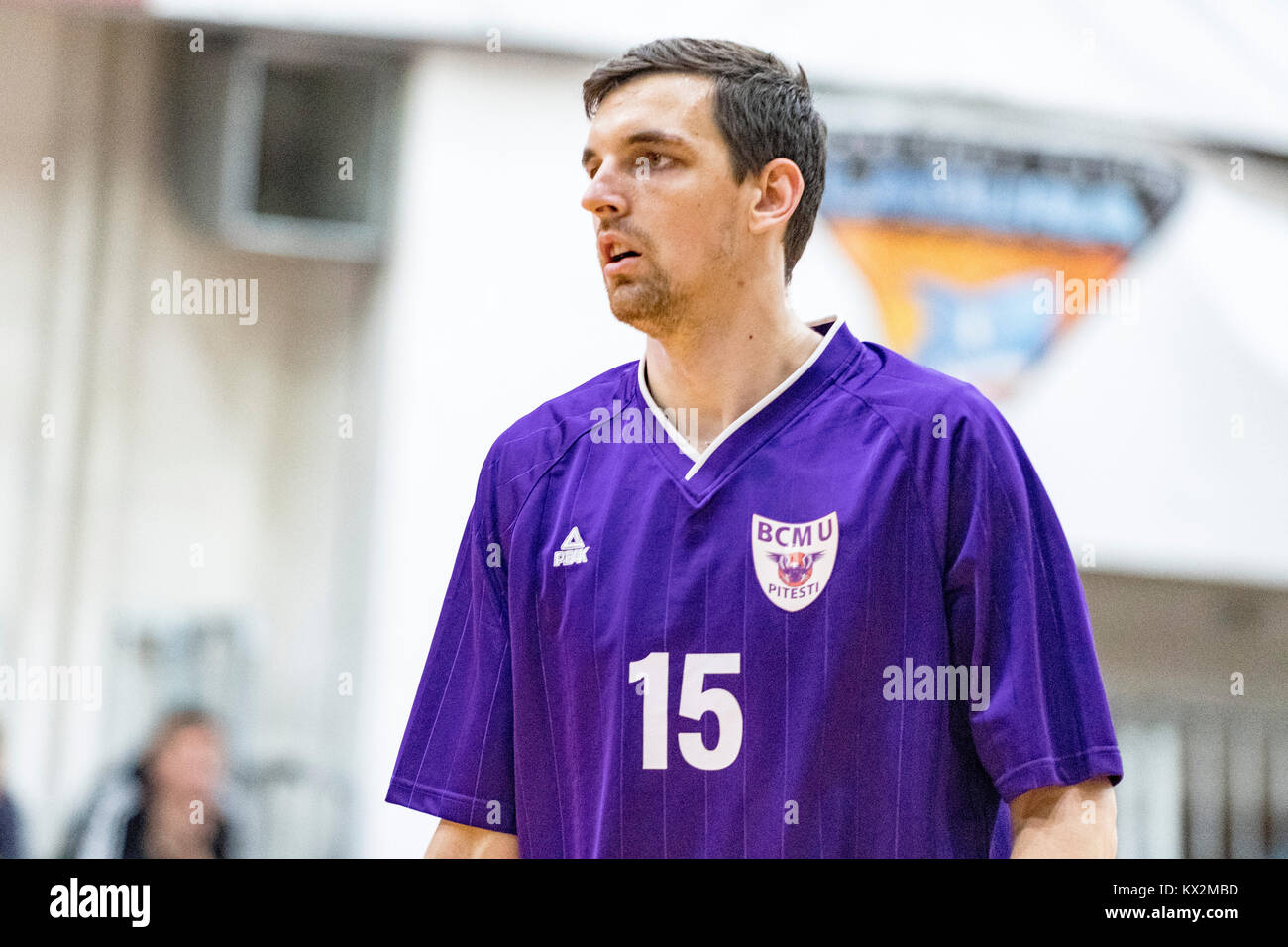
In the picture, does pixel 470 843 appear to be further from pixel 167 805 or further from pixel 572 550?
pixel 167 805

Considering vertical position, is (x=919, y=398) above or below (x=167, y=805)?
above

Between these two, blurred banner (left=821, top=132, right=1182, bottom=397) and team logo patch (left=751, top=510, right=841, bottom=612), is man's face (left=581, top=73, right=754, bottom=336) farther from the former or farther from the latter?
blurred banner (left=821, top=132, right=1182, bottom=397)

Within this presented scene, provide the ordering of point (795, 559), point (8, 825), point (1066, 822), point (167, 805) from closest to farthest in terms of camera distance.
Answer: point (1066, 822) < point (795, 559) < point (167, 805) < point (8, 825)

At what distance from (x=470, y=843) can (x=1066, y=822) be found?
0.82 m

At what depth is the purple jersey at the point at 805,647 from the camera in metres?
1.94

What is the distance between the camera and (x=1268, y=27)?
5391mm

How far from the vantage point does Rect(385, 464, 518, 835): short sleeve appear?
7.20ft

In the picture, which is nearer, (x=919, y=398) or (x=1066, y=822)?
(x=1066, y=822)

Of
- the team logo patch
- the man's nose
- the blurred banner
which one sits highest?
the blurred banner

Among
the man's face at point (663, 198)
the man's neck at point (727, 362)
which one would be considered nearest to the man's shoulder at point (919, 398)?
the man's neck at point (727, 362)

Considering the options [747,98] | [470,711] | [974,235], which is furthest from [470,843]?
[974,235]

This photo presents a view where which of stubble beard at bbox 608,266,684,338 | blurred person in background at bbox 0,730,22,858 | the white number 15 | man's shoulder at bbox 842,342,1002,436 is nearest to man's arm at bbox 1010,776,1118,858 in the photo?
the white number 15

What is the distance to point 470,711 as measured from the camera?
2221 mm

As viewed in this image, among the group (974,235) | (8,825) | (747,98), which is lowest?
(8,825)
